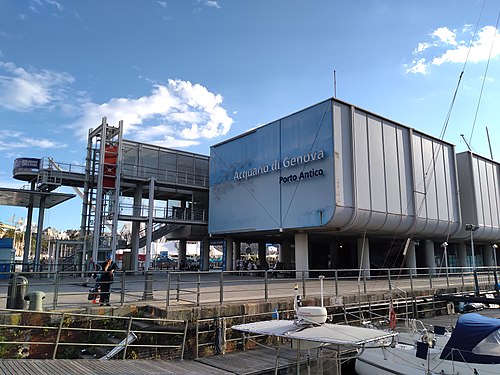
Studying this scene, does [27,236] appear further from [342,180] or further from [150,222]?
[342,180]

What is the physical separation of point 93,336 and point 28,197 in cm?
2058

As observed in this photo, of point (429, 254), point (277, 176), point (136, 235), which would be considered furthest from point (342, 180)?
point (136, 235)

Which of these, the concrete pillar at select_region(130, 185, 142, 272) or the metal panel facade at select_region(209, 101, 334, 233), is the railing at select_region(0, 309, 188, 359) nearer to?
the metal panel facade at select_region(209, 101, 334, 233)

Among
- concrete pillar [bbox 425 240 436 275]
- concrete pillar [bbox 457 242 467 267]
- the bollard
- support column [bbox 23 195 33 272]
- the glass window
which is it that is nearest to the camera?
the bollard

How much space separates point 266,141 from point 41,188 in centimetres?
1725

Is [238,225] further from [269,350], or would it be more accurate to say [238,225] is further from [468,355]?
[468,355]

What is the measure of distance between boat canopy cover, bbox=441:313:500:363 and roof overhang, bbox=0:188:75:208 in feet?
80.6

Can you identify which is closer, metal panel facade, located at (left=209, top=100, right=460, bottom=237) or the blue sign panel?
metal panel facade, located at (left=209, top=100, right=460, bottom=237)

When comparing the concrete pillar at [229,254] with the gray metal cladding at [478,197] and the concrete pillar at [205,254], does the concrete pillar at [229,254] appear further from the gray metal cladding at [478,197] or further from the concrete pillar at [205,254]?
the gray metal cladding at [478,197]

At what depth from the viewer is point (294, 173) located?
2719cm

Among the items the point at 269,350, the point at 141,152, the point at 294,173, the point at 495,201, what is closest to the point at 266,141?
the point at 294,173

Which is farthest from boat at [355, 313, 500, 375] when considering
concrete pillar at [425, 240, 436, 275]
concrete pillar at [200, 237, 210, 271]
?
concrete pillar at [200, 237, 210, 271]

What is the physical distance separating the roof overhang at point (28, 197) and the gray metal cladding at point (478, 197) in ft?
111

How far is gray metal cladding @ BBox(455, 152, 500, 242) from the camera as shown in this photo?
36.1 meters
